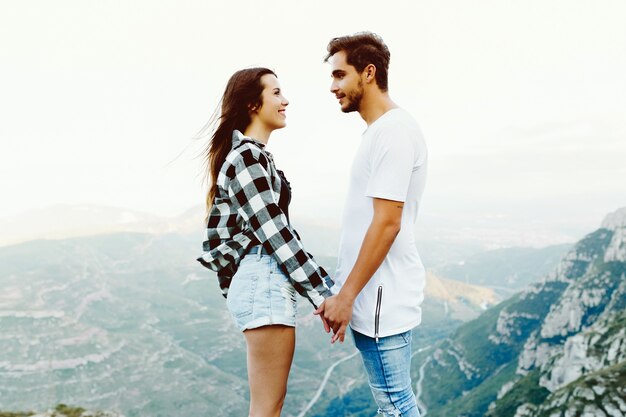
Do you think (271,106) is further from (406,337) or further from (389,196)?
(406,337)

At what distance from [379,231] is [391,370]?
1646mm

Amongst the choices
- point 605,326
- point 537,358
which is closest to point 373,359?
point 605,326

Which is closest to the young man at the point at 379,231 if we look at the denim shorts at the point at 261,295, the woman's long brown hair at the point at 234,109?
the denim shorts at the point at 261,295

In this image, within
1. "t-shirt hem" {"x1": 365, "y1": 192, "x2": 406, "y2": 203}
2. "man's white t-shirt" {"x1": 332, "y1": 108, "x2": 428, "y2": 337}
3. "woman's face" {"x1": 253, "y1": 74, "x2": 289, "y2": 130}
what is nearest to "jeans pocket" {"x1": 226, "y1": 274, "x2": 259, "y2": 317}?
"man's white t-shirt" {"x1": 332, "y1": 108, "x2": 428, "y2": 337}

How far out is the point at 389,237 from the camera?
513 cm

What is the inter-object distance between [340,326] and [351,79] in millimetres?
2801

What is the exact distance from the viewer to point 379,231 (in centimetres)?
509

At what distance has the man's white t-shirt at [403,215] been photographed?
512 centimetres

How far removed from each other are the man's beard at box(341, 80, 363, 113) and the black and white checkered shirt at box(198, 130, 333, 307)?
1171 mm

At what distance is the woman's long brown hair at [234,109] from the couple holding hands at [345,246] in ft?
0.09

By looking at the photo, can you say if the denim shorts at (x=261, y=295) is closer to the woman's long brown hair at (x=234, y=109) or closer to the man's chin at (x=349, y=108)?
the woman's long brown hair at (x=234, y=109)

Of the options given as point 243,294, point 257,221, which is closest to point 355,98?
point 257,221

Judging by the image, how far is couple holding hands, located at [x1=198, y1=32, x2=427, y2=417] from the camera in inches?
203

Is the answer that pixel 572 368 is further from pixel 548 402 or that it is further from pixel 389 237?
pixel 389 237
